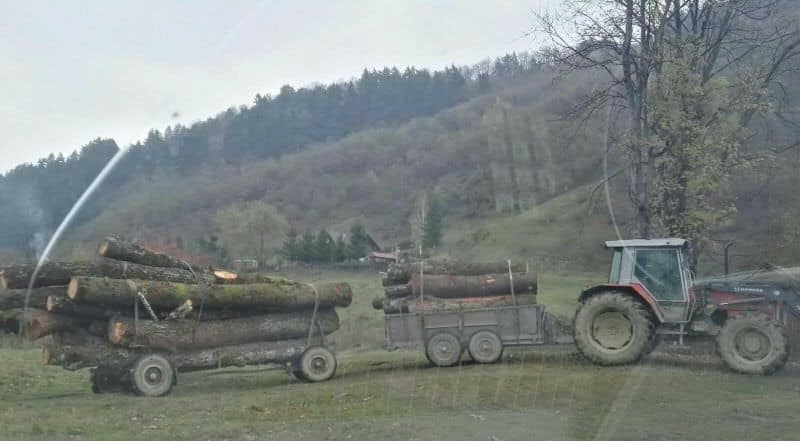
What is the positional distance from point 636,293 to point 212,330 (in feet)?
25.8

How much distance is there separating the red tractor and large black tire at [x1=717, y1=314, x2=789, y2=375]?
0.05ft

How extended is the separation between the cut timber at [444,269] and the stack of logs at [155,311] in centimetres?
178

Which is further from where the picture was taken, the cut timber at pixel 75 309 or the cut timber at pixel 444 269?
the cut timber at pixel 444 269

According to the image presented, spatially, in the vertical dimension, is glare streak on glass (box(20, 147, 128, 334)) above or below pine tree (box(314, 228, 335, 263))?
above

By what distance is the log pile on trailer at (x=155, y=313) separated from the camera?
13875 millimetres

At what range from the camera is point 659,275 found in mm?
15695

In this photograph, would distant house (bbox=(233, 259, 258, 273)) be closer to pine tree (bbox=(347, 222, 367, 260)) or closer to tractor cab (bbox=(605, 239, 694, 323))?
pine tree (bbox=(347, 222, 367, 260))

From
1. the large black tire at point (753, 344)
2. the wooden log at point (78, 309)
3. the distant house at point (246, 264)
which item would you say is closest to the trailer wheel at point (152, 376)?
the wooden log at point (78, 309)

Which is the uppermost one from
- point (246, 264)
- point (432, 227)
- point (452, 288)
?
point (432, 227)

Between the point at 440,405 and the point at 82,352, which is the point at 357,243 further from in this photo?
the point at 440,405

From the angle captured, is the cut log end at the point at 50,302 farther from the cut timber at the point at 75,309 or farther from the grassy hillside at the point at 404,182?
the grassy hillside at the point at 404,182

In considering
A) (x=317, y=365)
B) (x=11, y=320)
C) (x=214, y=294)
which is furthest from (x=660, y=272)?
(x=11, y=320)

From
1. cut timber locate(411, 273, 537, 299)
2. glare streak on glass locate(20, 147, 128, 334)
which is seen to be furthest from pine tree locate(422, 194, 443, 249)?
cut timber locate(411, 273, 537, 299)

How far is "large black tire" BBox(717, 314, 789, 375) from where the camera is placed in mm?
13797
